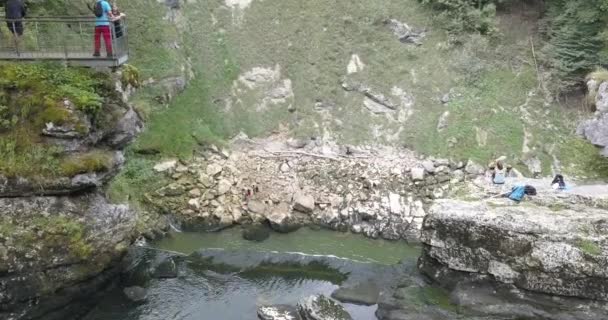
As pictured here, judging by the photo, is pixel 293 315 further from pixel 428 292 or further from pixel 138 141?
Result: pixel 138 141

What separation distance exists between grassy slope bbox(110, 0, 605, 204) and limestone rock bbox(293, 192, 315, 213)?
5.06m

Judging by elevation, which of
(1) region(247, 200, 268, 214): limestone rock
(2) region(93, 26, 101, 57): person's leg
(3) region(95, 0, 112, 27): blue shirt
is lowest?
(1) region(247, 200, 268, 214): limestone rock

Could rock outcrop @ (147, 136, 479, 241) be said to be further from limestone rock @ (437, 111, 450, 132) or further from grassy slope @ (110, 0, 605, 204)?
limestone rock @ (437, 111, 450, 132)

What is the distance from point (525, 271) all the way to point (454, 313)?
108 inches

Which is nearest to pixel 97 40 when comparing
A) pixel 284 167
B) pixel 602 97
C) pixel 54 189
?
pixel 54 189

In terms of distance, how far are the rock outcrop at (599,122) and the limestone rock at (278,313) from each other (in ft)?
63.6

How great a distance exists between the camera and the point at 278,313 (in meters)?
19.7

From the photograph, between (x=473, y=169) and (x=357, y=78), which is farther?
(x=357, y=78)

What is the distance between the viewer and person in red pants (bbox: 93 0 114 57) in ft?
60.5

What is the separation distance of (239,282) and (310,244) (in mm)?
4395

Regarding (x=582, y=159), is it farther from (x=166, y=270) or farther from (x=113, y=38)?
(x=113, y=38)

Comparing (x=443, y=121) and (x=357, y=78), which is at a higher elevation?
(x=357, y=78)

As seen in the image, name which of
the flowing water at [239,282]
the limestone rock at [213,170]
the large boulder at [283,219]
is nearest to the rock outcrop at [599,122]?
the flowing water at [239,282]

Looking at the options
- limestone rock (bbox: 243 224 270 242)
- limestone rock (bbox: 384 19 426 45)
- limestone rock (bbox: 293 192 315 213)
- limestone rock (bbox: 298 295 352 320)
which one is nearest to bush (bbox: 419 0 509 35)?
limestone rock (bbox: 384 19 426 45)
